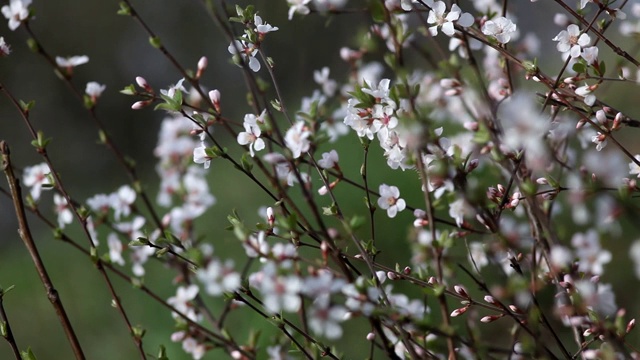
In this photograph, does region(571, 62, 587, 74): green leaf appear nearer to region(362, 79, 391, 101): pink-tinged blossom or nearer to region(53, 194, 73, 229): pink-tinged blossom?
region(362, 79, 391, 101): pink-tinged blossom

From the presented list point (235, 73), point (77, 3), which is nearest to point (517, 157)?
point (235, 73)

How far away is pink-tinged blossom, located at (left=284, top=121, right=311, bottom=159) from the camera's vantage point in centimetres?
77

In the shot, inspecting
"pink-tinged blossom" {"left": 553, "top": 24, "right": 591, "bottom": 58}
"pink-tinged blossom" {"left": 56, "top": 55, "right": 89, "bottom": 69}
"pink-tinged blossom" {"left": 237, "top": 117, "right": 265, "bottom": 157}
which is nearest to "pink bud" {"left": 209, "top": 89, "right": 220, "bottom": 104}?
"pink-tinged blossom" {"left": 237, "top": 117, "right": 265, "bottom": 157}

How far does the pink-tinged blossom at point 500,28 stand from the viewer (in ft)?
3.17

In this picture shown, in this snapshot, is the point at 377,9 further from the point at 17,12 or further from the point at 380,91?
the point at 17,12

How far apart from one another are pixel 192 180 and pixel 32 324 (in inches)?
81.9

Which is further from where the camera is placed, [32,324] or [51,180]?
[32,324]

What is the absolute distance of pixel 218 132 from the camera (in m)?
4.74

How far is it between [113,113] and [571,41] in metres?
4.85

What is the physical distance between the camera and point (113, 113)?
541cm

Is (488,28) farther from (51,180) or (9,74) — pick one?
(9,74)

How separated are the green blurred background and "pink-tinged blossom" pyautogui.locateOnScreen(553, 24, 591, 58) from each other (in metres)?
1.83

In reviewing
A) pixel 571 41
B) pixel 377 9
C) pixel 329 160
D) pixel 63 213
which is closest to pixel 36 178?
pixel 63 213

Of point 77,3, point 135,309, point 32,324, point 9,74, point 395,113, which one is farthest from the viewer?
point 77,3
